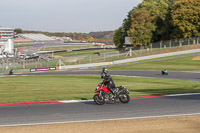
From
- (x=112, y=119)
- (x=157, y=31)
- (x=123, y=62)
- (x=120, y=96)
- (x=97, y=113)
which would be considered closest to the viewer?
(x=112, y=119)

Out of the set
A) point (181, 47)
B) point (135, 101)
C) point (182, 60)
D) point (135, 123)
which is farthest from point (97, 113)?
point (181, 47)

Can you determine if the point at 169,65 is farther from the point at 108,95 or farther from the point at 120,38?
the point at 108,95

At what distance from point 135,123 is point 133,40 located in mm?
70081

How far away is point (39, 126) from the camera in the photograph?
11453 mm

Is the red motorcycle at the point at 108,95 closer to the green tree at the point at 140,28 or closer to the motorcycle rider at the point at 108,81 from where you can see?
the motorcycle rider at the point at 108,81

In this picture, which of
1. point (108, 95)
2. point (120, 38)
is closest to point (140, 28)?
point (120, 38)

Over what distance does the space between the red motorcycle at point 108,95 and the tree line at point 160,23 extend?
64.1m

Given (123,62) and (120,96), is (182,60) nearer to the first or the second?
(123,62)

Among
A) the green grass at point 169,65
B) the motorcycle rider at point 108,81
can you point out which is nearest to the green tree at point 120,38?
the green grass at point 169,65

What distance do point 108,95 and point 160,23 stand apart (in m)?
74.7

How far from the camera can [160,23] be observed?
86.8 metres

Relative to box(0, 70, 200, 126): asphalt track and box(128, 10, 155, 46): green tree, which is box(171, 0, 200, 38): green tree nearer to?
box(128, 10, 155, 46): green tree

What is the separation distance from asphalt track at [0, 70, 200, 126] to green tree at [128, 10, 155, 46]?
6463 centimetres

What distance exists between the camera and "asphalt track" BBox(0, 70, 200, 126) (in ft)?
41.3
